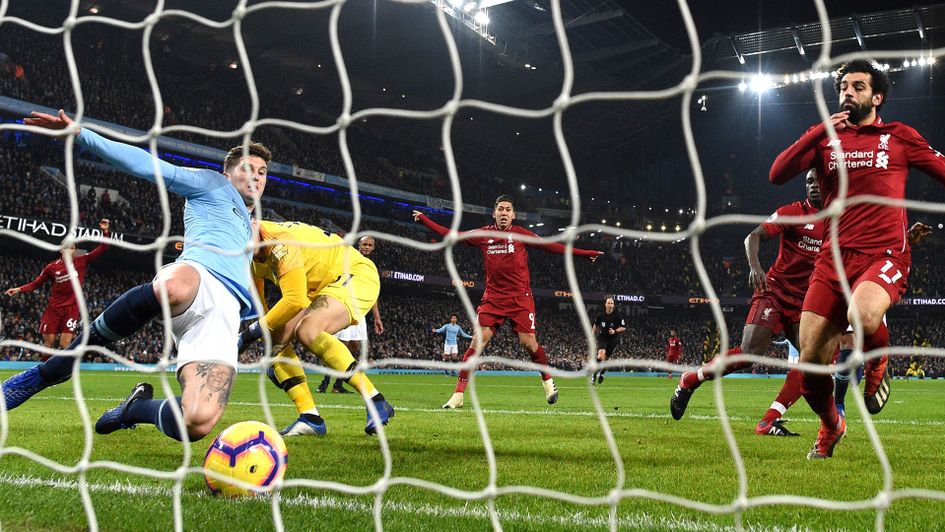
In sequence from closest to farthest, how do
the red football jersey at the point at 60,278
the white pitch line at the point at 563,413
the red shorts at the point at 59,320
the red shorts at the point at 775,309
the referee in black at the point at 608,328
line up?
the red shorts at the point at 775,309 < the white pitch line at the point at 563,413 < the red football jersey at the point at 60,278 < the red shorts at the point at 59,320 < the referee in black at the point at 608,328

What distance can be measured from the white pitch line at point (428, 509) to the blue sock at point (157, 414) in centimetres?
42

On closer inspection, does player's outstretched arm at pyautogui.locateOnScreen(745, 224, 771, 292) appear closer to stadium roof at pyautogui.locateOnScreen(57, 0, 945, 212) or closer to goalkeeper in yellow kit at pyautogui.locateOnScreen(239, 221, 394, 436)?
goalkeeper in yellow kit at pyautogui.locateOnScreen(239, 221, 394, 436)

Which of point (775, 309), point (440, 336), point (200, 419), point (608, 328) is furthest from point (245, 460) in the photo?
point (440, 336)

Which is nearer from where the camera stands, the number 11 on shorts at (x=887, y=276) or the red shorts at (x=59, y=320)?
the number 11 on shorts at (x=887, y=276)

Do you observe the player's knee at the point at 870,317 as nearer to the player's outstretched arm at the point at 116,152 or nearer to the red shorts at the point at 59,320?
the player's outstretched arm at the point at 116,152


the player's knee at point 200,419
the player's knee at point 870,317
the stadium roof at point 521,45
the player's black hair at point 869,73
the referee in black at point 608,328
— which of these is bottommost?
the referee in black at point 608,328

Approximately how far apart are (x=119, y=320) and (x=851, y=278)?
13.3ft

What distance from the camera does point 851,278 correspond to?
13.8ft

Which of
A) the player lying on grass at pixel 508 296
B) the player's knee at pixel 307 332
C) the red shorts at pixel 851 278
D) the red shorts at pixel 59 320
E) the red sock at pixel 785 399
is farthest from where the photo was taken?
the red shorts at pixel 59 320

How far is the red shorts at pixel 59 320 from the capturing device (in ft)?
42.2

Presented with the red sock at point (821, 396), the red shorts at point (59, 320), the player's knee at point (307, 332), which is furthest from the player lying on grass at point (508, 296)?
the red shorts at point (59, 320)

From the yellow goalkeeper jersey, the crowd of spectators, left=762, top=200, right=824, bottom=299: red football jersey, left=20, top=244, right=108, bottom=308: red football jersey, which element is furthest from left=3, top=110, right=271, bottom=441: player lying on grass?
the crowd of spectators

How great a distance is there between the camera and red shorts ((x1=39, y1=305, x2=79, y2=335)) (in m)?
12.9

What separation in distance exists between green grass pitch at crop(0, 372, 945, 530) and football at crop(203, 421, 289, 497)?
10cm
